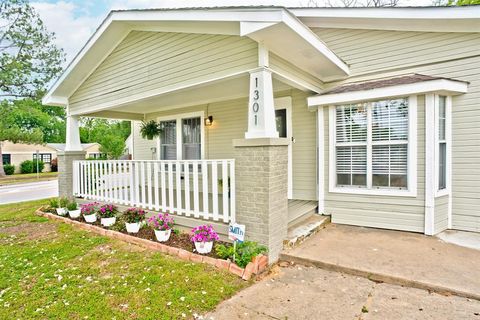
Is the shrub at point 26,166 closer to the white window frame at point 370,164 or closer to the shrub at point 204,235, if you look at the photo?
the shrub at point 204,235

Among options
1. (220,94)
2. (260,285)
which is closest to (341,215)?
(260,285)

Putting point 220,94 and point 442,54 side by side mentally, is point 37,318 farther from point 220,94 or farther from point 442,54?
point 442,54

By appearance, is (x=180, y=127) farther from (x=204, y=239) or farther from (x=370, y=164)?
(x=370, y=164)

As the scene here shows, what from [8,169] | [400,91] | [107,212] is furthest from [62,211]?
[8,169]

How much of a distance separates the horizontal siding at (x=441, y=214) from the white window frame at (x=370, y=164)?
0.42 metres

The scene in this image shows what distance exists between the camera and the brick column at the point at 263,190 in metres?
3.71

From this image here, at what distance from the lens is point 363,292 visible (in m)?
2.96

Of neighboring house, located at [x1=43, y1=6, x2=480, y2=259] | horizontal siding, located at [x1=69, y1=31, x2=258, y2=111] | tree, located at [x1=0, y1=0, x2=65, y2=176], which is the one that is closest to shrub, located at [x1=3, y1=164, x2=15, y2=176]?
tree, located at [x1=0, y1=0, x2=65, y2=176]

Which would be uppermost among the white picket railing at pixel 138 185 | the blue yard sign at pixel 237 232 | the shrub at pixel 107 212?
the white picket railing at pixel 138 185

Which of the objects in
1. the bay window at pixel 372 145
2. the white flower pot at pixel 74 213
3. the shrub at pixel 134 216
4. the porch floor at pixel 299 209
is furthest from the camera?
the white flower pot at pixel 74 213

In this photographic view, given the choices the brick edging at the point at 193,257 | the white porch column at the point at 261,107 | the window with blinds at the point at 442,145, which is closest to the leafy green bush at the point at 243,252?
the brick edging at the point at 193,257

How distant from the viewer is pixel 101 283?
11.0 ft

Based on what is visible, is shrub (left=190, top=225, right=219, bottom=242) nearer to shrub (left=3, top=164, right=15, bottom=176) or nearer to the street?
the street

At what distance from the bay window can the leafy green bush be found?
7.90 ft
